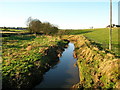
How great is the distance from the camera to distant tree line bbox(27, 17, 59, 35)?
7612 centimetres

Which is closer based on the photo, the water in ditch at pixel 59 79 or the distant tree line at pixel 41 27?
the water in ditch at pixel 59 79

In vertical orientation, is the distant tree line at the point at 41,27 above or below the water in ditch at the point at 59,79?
above

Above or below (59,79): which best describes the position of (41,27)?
above

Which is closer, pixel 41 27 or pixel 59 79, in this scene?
pixel 59 79

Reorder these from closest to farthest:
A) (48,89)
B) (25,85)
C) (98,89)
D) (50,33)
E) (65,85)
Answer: (98,89)
(25,85)
(48,89)
(65,85)
(50,33)

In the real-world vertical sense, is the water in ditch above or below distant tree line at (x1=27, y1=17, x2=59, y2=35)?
below

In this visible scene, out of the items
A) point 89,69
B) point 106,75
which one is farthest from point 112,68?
point 89,69

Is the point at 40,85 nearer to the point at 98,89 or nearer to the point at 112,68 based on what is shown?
the point at 98,89

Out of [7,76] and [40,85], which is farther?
[40,85]

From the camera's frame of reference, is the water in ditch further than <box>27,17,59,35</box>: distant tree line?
No

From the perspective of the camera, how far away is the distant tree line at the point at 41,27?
76125mm

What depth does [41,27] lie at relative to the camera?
82.9 meters

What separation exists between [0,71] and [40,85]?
156 inches

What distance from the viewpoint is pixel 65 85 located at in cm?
1432
